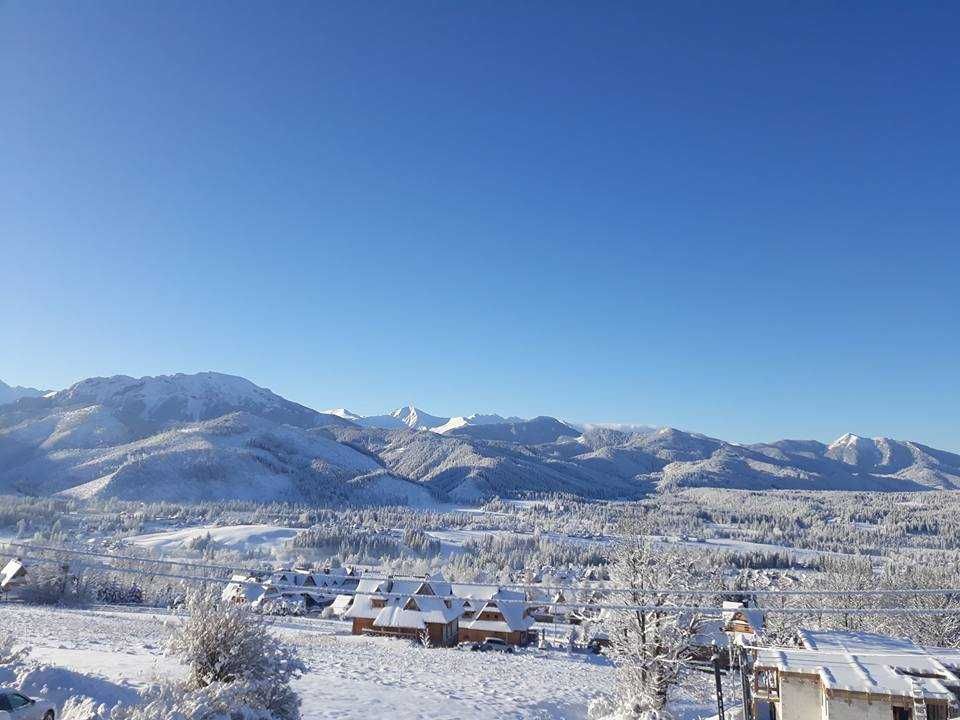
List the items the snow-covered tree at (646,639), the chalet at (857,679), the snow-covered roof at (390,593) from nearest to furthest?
the chalet at (857,679)
the snow-covered tree at (646,639)
the snow-covered roof at (390,593)

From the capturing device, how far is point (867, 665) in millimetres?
16297

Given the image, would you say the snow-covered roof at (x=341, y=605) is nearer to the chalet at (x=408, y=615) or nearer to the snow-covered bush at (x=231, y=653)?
the chalet at (x=408, y=615)

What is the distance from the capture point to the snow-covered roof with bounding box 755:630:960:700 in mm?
14969

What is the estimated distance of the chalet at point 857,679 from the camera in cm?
1469

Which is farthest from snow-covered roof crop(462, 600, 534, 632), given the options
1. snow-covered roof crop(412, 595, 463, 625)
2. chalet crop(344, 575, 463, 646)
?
chalet crop(344, 575, 463, 646)

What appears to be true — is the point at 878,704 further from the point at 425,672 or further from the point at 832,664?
the point at 425,672

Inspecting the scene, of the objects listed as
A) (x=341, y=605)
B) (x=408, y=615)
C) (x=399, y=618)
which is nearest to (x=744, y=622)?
(x=408, y=615)

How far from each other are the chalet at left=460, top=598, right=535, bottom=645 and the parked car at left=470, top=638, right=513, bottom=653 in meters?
0.84

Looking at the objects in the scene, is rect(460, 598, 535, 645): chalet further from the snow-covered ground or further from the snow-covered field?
the snow-covered ground

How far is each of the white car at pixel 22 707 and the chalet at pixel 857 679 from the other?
17130 millimetres

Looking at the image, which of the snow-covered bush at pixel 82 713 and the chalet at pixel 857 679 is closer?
the snow-covered bush at pixel 82 713

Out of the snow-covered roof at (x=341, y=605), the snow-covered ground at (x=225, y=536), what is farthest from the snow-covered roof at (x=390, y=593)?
the snow-covered ground at (x=225, y=536)

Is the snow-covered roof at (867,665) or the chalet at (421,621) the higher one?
the snow-covered roof at (867,665)

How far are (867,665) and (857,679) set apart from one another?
1.18 metres
